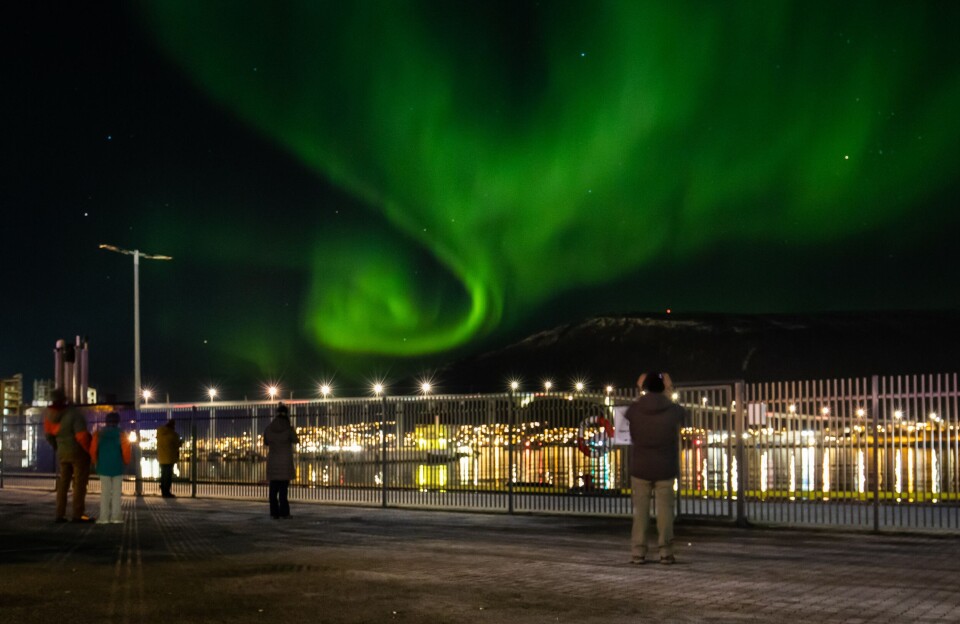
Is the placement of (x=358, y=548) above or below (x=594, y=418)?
below

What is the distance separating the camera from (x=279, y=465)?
19016 millimetres

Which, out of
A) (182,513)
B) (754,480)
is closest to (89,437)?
(182,513)

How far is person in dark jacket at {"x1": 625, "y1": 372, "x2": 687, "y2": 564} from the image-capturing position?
1161cm

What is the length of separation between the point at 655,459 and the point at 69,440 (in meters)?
9.88

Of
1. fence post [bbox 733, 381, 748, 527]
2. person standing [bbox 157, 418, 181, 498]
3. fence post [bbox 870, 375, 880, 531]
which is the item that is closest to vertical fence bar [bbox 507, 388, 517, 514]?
fence post [bbox 733, 381, 748, 527]

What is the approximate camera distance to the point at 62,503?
1780 cm

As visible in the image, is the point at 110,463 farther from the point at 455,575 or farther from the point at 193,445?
the point at 193,445

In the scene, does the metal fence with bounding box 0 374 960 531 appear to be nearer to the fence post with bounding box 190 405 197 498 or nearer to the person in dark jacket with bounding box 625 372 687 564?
the fence post with bounding box 190 405 197 498

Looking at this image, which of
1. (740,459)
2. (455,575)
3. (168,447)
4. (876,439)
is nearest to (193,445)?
(168,447)

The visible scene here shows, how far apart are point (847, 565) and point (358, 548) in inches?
218

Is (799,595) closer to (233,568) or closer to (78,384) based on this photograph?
(233,568)

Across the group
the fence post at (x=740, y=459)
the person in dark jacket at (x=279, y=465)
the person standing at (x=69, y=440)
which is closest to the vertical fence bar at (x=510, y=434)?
the person in dark jacket at (x=279, y=465)

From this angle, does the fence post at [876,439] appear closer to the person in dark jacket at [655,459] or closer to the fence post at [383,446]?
the person in dark jacket at [655,459]

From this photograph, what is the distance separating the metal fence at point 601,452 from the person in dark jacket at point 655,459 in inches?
220
